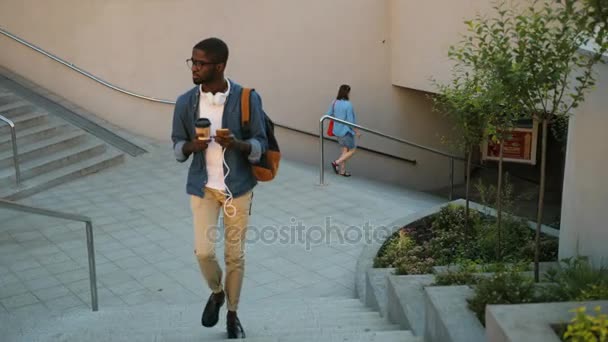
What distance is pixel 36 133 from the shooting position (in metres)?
9.94

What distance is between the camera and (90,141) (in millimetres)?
10344

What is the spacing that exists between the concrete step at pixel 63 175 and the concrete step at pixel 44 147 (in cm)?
35

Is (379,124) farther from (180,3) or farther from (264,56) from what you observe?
(180,3)

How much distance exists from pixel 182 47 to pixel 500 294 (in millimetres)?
8150

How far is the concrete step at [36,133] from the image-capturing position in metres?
9.32

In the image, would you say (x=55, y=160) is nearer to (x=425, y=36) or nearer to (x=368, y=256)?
(x=368, y=256)

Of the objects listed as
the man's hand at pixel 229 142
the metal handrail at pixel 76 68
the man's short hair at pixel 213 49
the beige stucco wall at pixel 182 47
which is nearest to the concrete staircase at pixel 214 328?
the man's hand at pixel 229 142

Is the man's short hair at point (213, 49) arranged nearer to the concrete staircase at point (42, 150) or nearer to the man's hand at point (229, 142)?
the man's hand at point (229, 142)

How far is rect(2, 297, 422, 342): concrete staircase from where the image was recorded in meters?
4.53

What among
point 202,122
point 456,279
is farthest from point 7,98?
point 456,279

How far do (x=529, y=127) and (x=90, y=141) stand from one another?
7208 millimetres

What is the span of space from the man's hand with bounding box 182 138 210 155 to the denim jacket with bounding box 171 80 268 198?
2.7 inches

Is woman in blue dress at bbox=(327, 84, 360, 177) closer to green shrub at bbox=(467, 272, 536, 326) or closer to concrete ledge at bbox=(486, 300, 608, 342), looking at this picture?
green shrub at bbox=(467, 272, 536, 326)

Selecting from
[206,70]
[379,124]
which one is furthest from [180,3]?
[206,70]
